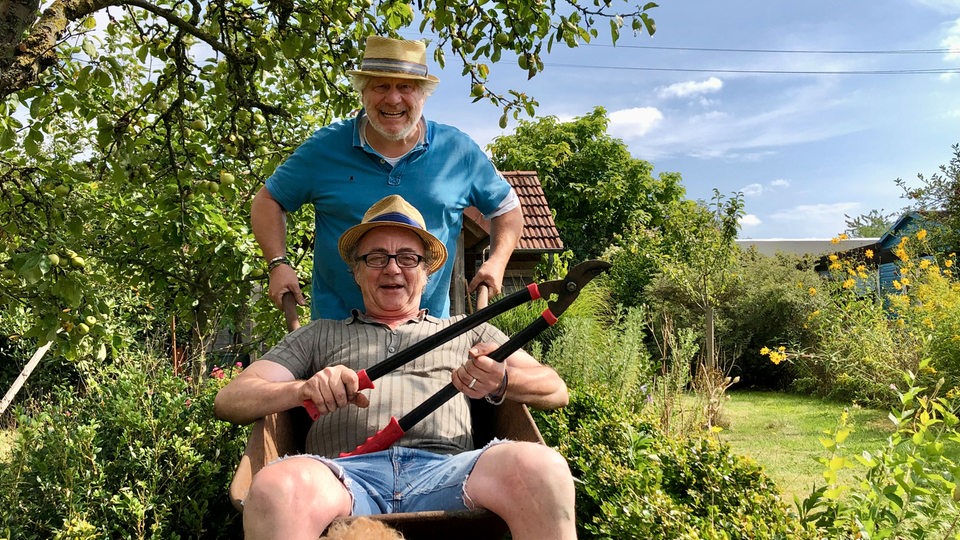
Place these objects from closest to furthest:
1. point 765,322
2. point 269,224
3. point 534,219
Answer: point 269,224 < point 765,322 < point 534,219

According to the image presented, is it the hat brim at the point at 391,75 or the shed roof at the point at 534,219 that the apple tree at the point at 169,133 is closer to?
the hat brim at the point at 391,75

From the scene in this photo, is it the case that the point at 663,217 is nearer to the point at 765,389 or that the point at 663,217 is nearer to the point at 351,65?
the point at 765,389

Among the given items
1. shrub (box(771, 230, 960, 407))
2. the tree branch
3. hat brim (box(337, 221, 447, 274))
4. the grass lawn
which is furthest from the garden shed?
hat brim (box(337, 221, 447, 274))

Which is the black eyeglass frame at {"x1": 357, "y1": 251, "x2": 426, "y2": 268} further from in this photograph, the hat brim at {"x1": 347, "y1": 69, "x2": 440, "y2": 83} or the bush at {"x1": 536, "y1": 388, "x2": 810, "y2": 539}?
the bush at {"x1": 536, "y1": 388, "x2": 810, "y2": 539}

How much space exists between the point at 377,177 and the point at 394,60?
411mm

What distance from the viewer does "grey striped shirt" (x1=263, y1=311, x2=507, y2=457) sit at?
232 cm

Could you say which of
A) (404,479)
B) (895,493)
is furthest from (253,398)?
(895,493)

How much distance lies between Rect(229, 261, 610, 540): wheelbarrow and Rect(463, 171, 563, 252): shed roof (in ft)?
28.9

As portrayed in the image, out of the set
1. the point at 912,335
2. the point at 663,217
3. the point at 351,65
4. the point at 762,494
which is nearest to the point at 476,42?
the point at 351,65

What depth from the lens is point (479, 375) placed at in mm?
2074

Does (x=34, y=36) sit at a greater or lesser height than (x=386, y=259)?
greater

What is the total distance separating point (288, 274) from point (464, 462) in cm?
109

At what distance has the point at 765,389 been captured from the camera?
39.2 feet

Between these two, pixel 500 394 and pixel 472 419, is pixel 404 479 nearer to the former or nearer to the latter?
pixel 500 394
